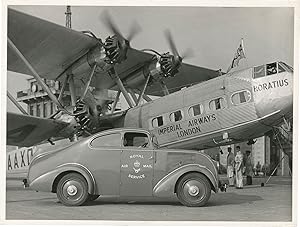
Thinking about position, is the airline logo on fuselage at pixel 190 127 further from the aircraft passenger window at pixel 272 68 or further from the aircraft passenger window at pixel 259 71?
the aircraft passenger window at pixel 272 68

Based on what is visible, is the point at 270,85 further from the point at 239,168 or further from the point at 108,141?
the point at 108,141

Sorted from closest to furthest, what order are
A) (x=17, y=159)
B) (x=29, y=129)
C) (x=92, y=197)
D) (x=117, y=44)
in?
(x=92, y=197) < (x=17, y=159) < (x=29, y=129) < (x=117, y=44)

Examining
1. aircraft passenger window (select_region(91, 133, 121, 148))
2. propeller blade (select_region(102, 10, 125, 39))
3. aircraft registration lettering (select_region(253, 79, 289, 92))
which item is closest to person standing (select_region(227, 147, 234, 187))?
aircraft registration lettering (select_region(253, 79, 289, 92))

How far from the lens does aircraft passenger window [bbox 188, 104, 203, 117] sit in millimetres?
6090

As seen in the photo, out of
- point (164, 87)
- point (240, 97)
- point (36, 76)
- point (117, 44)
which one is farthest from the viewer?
point (164, 87)

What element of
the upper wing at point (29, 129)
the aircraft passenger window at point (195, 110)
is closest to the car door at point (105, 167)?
the upper wing at point (29, 129)

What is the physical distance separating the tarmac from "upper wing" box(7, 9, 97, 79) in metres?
1.58

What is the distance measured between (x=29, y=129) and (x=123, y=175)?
4.91 ft

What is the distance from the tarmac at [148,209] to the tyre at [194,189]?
0.08 meters

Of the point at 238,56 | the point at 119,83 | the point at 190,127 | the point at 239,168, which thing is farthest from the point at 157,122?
the point at 238,56

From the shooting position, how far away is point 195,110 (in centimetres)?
612

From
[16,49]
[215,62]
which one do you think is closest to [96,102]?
[16,49]

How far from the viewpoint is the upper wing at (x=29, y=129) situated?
5172 mm

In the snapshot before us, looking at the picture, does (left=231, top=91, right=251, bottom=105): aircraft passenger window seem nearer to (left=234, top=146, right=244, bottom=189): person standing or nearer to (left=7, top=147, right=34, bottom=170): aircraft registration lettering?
(left=234, top=146, right=244, bottom=189): person standing
